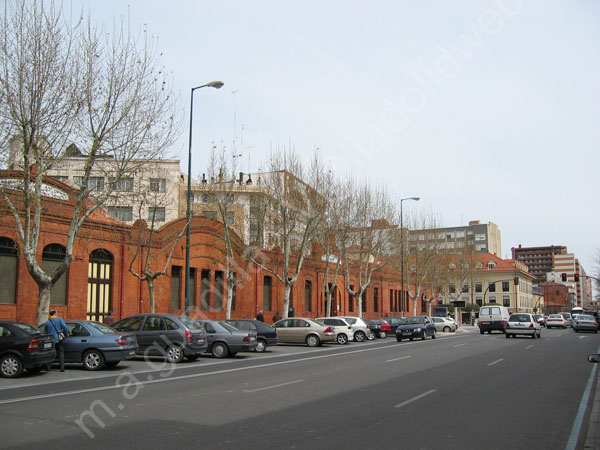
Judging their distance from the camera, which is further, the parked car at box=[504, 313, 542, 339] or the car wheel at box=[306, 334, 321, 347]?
the parked car at box=[504, 313, 542, 339]

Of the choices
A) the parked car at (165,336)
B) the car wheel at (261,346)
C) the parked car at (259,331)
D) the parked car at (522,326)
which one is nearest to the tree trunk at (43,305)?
the parked car at (165,336)

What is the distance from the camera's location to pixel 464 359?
20.2 meters

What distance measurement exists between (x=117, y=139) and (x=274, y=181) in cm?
1469

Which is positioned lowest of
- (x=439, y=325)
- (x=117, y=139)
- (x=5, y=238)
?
(x=439, y=325)

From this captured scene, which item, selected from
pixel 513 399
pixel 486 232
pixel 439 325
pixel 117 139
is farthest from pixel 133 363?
pixel 486 232

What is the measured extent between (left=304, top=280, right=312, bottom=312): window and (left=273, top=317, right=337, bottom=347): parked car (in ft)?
62.8

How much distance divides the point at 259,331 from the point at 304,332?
435cm

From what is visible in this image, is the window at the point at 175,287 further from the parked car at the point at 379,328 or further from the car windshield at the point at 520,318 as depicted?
the car windshield at the point at 520,318

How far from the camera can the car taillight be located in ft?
48.2

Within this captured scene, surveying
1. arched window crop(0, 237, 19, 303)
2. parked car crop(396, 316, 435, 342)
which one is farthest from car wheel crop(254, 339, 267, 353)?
parked car crop(396, 316, 435, 342)

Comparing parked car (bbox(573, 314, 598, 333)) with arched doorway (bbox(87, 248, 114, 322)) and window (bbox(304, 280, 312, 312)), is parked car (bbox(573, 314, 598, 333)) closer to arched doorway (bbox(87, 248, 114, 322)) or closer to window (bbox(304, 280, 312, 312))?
window (bbox(304, 280, 312, 312))

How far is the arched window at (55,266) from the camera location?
25.6 metres

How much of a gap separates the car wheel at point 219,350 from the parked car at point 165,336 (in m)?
2.15

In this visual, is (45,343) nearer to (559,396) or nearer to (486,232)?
(559,396)
